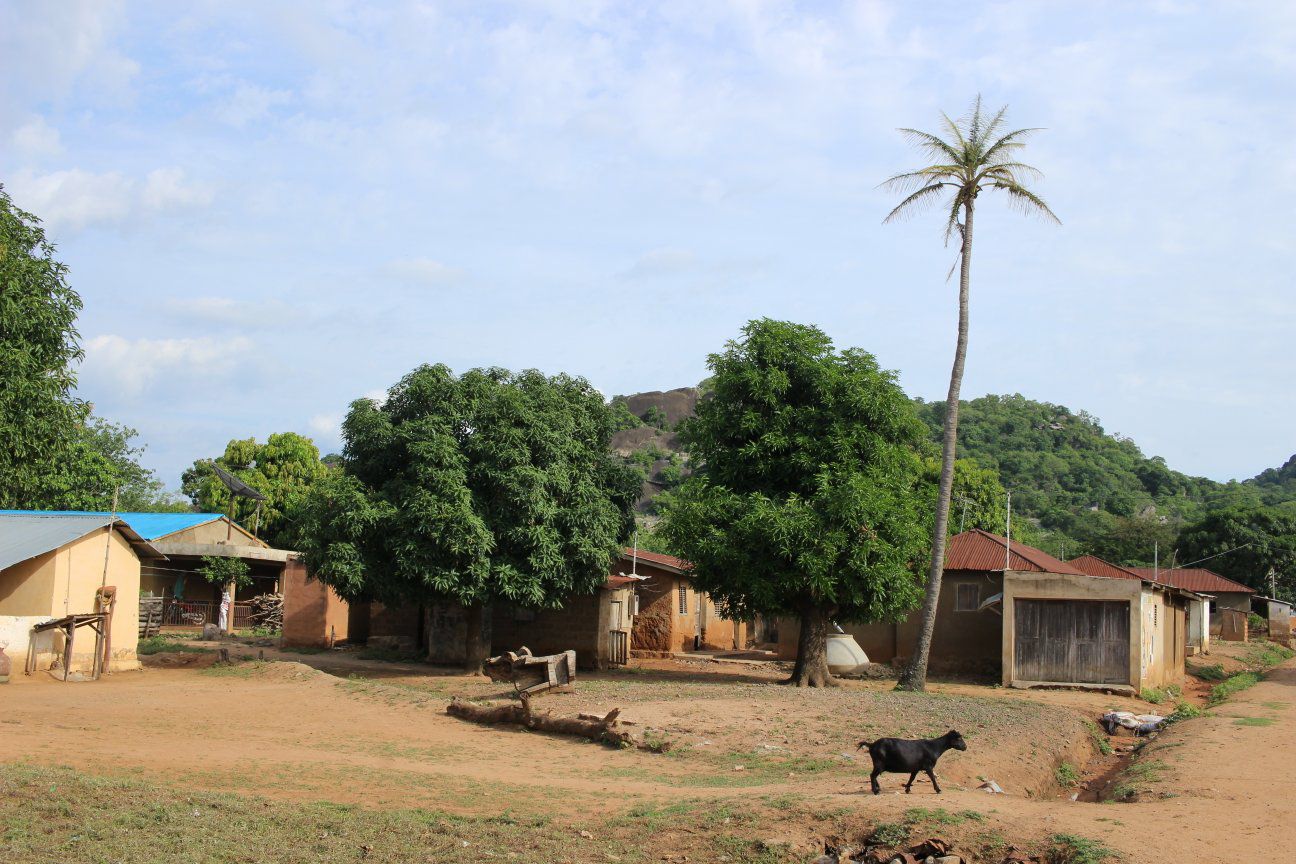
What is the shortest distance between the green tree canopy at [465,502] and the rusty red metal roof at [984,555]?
10.3m

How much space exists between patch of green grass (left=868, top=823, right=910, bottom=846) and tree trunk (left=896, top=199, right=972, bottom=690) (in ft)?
44.7

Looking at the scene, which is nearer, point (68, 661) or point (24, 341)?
point (68, 661)

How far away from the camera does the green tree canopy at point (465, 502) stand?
76.9 feet

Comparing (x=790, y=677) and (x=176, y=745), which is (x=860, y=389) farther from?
(x=176, y=745)

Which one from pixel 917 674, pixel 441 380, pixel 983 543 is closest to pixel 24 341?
pixel 441 380

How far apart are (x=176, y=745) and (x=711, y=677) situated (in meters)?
13.7

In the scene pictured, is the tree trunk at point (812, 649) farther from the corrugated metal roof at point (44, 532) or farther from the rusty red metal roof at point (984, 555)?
the corrugated metal roof at point (44, 532)

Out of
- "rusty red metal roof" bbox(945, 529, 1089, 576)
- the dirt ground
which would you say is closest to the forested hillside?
"rusty red metal roof" bbox(945, 529, 1089, 576)

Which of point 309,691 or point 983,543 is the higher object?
point 983,543

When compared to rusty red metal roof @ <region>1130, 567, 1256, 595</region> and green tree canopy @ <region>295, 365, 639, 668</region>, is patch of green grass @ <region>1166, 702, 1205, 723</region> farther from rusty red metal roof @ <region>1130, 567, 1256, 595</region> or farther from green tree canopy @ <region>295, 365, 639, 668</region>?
rusty red metal roof @ <region>1130, 567, 1256, 595</region>

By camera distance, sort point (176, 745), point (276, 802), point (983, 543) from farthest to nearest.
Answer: point (983, 543) → point (176, 745) → point (276, 802)

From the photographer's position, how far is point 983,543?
3238 cm

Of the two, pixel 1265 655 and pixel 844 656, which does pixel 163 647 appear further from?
pixel 1265 655

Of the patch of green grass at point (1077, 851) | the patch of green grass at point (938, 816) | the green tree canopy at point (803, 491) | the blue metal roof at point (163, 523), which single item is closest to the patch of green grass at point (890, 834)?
the patch of green grass at point (938, 816)
